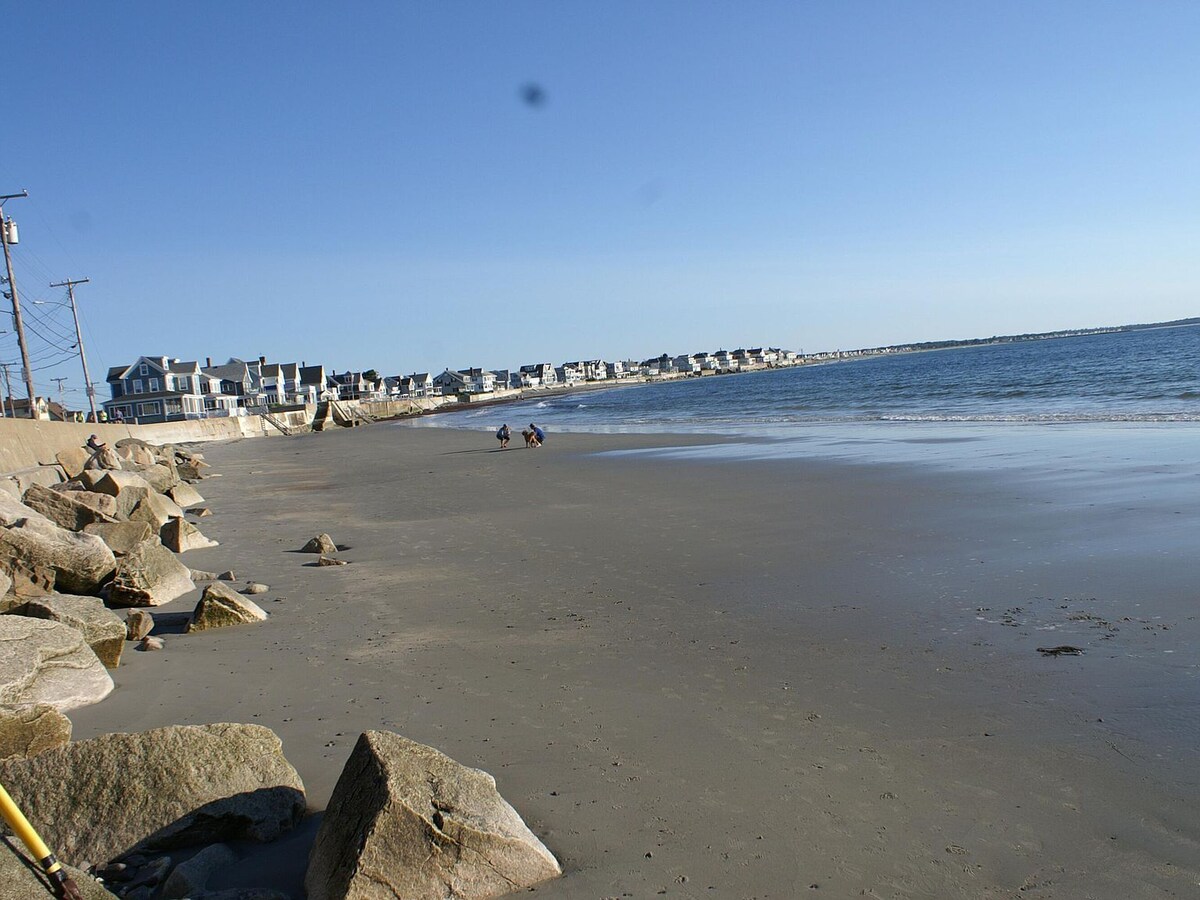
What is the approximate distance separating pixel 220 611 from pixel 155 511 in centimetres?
737

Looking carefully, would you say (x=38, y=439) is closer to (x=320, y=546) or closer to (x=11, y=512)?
(x=320, y=546)

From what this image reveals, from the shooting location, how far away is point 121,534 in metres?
10.5

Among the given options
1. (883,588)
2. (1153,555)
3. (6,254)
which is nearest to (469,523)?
(883,588)

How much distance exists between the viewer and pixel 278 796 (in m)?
4.34

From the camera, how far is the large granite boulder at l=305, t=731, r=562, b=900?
3.54m

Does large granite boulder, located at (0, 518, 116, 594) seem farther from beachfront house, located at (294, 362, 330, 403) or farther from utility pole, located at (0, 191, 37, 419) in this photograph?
beachfront house, located at (294, 362, 330, 403)

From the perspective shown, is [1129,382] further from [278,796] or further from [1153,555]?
[278,796]

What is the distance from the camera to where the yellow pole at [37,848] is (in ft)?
9.97

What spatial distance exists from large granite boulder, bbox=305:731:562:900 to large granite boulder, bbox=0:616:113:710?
2.48 metres

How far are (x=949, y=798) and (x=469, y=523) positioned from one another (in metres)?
10.8

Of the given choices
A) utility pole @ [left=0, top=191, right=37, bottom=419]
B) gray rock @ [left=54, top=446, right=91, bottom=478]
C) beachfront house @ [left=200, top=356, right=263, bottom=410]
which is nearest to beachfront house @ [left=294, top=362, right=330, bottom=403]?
beachfront house @ [left=200, top=356, right=263, bottom=410]

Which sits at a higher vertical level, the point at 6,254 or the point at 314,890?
the point at 6,254

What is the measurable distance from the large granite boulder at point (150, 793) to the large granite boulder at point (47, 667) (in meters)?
1.04

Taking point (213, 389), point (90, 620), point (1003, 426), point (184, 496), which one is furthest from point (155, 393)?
point (90, 620)
